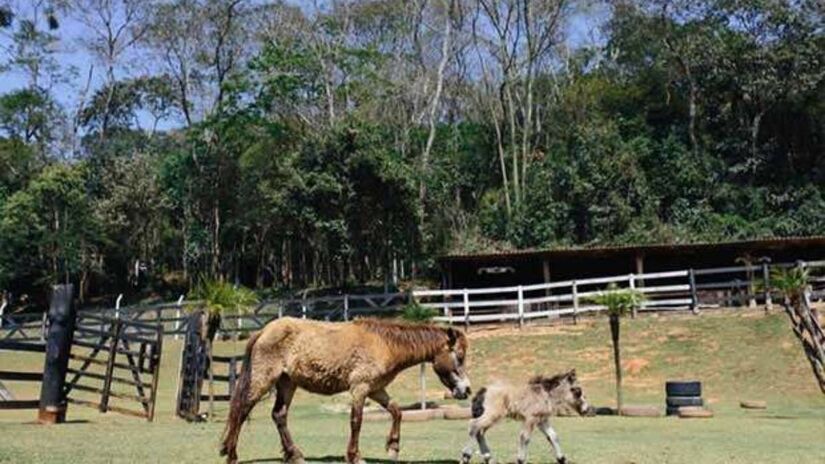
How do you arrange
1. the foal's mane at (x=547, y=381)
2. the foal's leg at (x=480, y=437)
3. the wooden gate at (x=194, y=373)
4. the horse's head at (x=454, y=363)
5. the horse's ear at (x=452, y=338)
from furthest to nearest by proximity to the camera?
the wooden gate at (x=194, y=373) → the foal's mane at (x=547, y=381) → the horse's ear at (x=452, y=338) → the horse's head at (x=454, y=363) → the foal's leg at (x=480, y=437)

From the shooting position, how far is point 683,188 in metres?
45.0

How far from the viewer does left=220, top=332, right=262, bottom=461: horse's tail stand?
880 cm

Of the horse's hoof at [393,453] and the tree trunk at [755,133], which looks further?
the tree trunk at [755,133]

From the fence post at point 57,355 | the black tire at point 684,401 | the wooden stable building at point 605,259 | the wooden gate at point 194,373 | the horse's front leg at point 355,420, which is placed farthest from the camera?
the wooden stable building at point 605,259

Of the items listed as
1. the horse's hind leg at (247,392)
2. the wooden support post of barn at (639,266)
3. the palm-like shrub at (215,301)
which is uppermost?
the wooden support post of barn at (639,266)

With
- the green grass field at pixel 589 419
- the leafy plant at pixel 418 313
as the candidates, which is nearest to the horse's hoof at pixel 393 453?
the green grass field at pixel 589 419

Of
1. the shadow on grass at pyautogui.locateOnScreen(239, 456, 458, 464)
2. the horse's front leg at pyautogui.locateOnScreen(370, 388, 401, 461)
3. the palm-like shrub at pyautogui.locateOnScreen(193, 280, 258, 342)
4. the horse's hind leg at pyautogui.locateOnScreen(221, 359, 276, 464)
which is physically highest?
the palm-like shrub at pyautogui.locateOnScreen(193, 280, 258, 342)

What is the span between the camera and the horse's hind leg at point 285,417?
8922 millimetres

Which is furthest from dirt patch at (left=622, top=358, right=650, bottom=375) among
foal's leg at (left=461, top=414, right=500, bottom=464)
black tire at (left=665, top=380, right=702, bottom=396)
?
foal's leg at (left=461, top=414, right=500, bottom=464)

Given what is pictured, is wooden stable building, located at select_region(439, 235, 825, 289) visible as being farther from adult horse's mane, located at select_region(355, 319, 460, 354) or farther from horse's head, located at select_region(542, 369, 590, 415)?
Result: adult horse's mane, located at select_region(355, 319, 460, 354)

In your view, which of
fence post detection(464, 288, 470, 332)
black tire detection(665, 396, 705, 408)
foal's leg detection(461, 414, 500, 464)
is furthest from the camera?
fence post detection(464, 288, 470, 332)

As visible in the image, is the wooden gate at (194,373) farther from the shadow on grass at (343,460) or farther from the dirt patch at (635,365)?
the dirt patch at (635,365)

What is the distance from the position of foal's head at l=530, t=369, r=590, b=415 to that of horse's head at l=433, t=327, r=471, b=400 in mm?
765

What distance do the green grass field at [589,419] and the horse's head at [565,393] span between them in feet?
1.93
